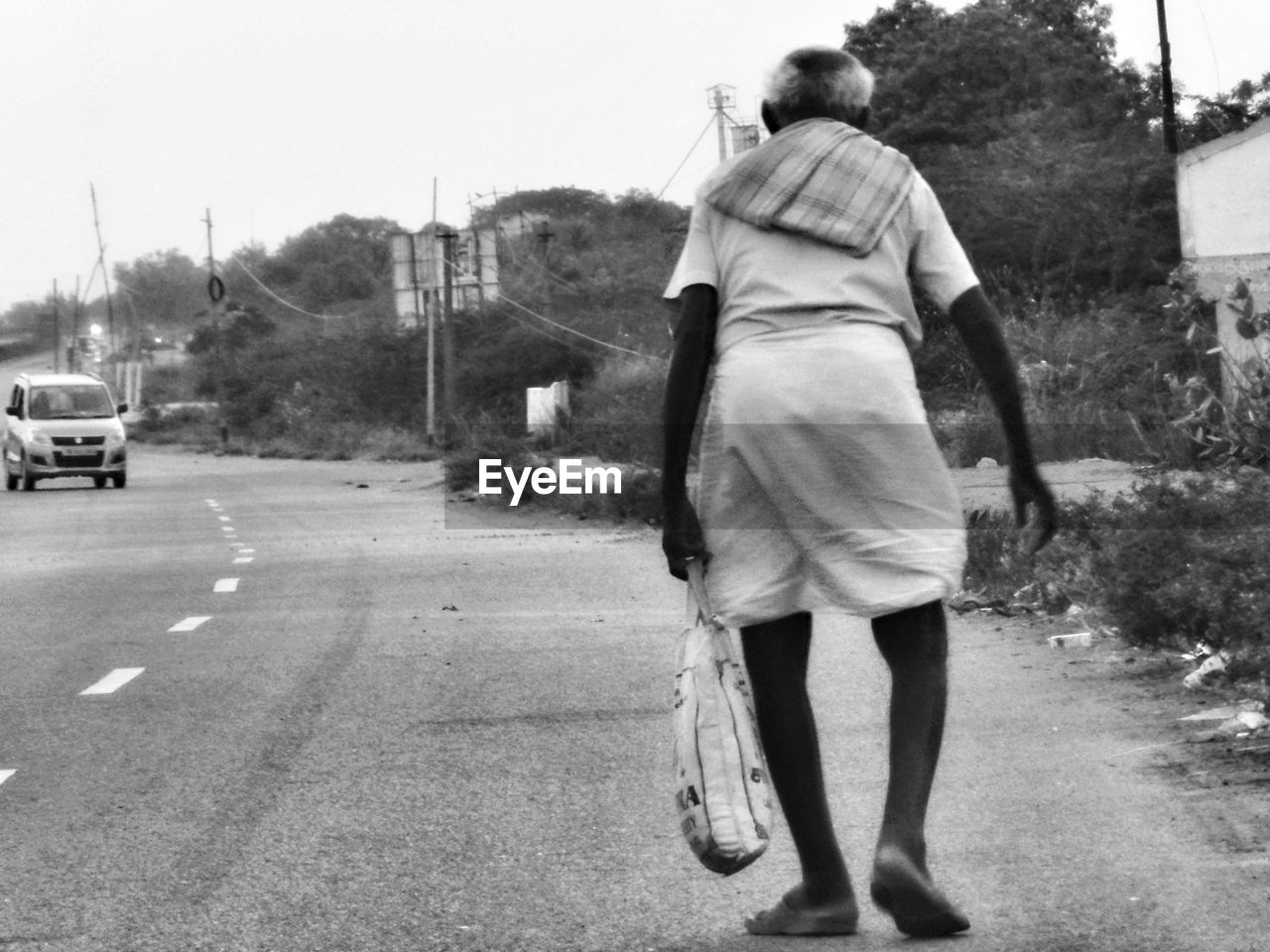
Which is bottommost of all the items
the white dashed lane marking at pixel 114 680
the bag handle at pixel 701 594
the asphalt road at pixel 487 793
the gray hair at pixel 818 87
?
the white dashed lane marking at pixel 114 680

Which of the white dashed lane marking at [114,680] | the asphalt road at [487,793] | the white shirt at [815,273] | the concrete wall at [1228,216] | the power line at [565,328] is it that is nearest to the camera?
the white shirt at [815,273]

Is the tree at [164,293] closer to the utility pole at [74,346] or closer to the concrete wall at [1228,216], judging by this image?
the utility pole at [74,346]

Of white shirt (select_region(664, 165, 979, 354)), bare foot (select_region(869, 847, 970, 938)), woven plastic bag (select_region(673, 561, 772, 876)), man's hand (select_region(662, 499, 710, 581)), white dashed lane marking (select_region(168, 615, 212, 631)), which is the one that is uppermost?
white shirt (select_region(664, 165, 979, 354))

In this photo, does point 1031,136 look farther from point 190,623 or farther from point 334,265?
point 334,265

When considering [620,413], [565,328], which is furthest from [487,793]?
[565,328]

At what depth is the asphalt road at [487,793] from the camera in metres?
4.43

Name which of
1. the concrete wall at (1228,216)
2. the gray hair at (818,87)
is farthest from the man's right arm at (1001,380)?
Answer: the concrete wall at (1228,216)

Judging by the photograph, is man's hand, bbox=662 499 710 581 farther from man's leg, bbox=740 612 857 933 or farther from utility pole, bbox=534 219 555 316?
utility pole, bbox=534 219 555 316

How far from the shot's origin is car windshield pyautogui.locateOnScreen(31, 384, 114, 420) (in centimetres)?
3634

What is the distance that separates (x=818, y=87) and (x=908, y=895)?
5.24 ft

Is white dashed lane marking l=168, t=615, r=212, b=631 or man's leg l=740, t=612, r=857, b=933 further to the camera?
white dashed lane marking l=168, t=615, r=212, b=631

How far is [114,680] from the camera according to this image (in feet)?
29.2

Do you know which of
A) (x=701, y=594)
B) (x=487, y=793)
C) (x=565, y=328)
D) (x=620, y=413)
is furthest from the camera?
(x=565, y=328)

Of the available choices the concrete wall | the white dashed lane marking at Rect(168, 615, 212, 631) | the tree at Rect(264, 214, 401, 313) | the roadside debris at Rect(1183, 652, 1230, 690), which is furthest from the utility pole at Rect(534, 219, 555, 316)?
the roadside debris at Rect(1183, 652, 1230, 690)
